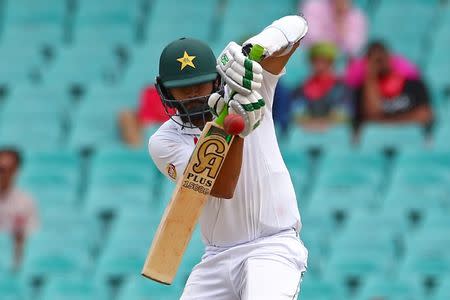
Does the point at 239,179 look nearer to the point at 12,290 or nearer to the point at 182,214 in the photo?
the point at 182,214

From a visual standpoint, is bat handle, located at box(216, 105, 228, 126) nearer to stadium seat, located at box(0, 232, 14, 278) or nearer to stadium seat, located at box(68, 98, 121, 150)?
stadium seat, located at box(0, 232, 14, 278)

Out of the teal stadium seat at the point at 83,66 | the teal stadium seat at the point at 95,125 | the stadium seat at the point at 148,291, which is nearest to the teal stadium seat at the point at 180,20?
the teal stadium seat at the point at 83,66

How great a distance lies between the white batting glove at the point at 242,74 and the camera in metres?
4.14

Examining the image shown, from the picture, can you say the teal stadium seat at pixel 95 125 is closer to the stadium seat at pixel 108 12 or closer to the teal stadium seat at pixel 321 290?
the stadium seat at pixel 108 12

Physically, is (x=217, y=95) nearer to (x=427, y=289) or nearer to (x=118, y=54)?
(x=427, y=289)

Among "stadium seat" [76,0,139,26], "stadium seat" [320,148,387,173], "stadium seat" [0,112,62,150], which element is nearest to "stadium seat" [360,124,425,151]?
"stadium seat" [320,148,387,173]

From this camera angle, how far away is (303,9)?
9539 millimetres

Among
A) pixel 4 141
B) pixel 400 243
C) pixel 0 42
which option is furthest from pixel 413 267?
pixel 0 42

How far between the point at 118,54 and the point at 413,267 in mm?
3271

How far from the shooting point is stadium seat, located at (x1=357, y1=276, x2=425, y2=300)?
7.35 meters

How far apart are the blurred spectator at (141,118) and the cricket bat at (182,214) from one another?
4.23 metres

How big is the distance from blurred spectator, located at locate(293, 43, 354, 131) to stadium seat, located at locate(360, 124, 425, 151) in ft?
0.67

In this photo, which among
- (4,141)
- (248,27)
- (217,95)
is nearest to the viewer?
(217,95)

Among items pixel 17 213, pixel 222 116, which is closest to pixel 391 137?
pixel 17 213
